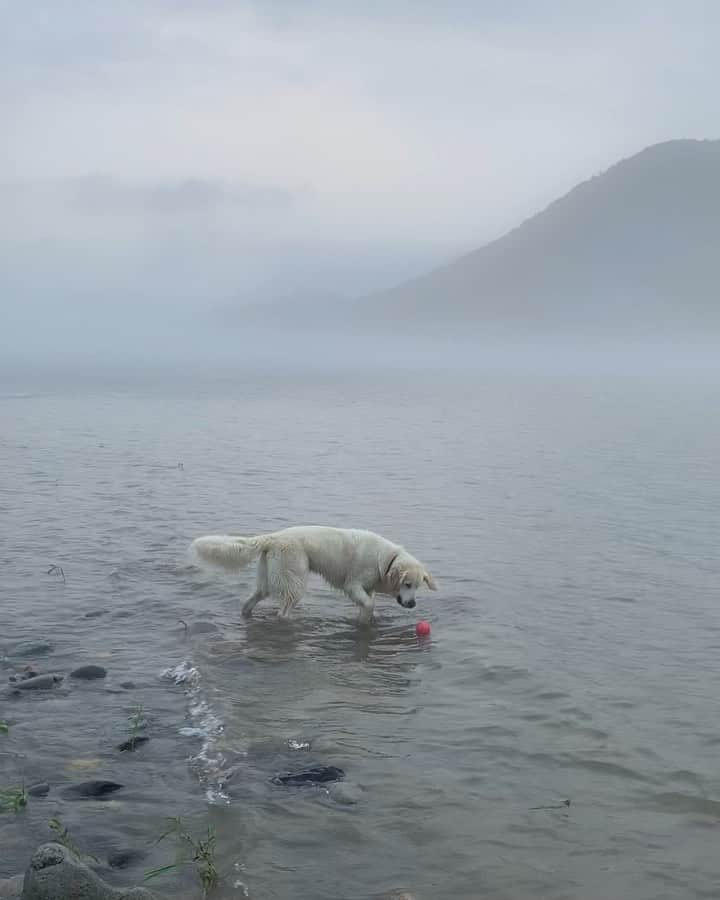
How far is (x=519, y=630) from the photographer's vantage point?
42.5 ft

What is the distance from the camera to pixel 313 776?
27.6ft

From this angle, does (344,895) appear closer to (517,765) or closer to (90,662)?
(517,765)

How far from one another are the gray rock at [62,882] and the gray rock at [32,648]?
5.69m

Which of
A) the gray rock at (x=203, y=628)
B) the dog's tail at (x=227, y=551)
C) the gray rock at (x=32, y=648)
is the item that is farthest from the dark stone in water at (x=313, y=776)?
the dog's tail at (x=227, y=551)

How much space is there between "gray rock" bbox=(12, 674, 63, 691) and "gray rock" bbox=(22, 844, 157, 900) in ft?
14.6

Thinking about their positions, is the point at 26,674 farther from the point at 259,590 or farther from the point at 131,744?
the point at 259,590

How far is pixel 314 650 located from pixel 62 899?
21.3 ft

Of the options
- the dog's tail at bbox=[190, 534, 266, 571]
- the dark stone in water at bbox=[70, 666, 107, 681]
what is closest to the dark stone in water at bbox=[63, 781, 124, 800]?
the dark stone in water at bbox=[70, 666, 107, 681]

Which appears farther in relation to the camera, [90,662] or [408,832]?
[90,662]

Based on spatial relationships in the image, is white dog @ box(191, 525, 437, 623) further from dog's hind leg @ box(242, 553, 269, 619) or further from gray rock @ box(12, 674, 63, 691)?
gray rock @ box(12, 674, 63, 691)

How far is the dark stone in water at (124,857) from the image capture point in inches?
270

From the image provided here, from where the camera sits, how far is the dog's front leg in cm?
1315

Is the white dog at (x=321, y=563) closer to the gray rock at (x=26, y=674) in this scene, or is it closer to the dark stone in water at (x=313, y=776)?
the gray rock at (x=26, y=674)

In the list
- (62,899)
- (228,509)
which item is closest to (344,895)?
(62,899)
